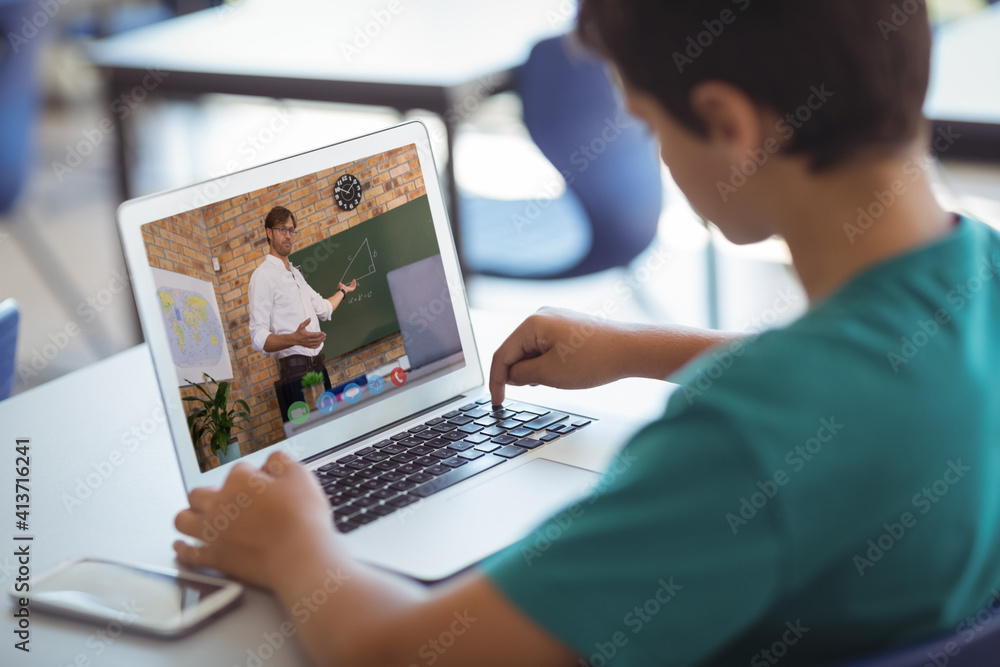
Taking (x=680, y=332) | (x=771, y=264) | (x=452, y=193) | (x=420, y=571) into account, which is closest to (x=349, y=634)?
(x=420, y=571)

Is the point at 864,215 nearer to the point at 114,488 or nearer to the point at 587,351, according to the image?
the point at 587,351

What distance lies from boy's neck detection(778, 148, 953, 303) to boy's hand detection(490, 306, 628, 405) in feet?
1.48

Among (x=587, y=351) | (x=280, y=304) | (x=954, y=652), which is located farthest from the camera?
(x=587, y=351)

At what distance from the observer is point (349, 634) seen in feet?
2.40

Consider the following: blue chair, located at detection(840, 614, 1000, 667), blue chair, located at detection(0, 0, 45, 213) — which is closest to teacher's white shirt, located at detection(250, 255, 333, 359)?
blue chair, located at detection(840, 614, 1000, 667)

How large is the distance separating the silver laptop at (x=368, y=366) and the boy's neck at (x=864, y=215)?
12.1 inches

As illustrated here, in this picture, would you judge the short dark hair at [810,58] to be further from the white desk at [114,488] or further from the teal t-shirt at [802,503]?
the white desk at [114,488]

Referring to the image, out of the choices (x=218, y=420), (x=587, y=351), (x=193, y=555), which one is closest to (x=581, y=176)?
(x=587, y=351)

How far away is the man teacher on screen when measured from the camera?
1.03 metres

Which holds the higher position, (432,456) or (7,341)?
(7,341)

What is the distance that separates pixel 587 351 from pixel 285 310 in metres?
0.35

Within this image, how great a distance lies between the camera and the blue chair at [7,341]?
48.8 inches

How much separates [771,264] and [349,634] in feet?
9.22

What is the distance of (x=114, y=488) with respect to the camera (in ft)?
3.49
